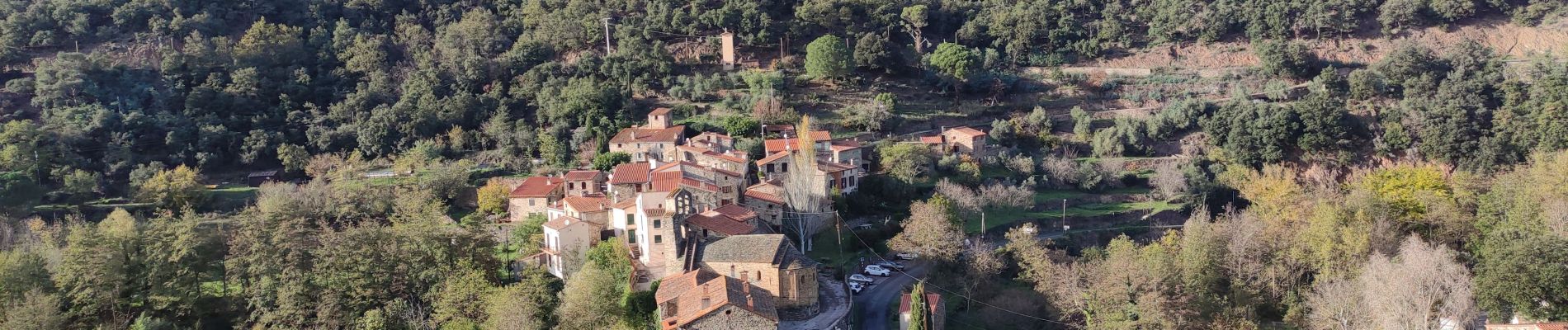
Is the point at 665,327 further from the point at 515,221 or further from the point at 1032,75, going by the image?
the point at 1032,75

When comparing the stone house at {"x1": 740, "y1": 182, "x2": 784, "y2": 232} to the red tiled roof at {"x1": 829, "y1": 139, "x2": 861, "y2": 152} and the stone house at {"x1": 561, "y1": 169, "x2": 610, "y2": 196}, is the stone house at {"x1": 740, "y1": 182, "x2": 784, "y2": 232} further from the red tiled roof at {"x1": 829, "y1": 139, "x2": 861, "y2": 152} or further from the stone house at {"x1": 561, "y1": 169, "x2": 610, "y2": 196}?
the stone house at {"x1": 561, "y1": 169, "x2": 610, "y2": 196}

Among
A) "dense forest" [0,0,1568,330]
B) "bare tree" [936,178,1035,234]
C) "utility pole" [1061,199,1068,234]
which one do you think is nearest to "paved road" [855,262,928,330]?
"dense forest" [0,0,1568,330]

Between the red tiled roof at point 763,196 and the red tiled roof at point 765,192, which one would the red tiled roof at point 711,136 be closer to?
the red tiled roof at point 765,192

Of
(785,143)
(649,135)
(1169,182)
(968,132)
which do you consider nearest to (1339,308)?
(1169,182)

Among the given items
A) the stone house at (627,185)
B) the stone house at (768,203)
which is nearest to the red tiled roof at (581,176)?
the stone house at (627,185)

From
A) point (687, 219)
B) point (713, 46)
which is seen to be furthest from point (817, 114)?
point (687, 219)

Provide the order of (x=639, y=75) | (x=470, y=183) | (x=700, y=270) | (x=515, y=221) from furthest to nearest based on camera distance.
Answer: (x=639, y=75), (x=470, y=183), (x=515, y=221), (x=700, y=270)

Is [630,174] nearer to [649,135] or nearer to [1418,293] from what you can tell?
[649,135]
